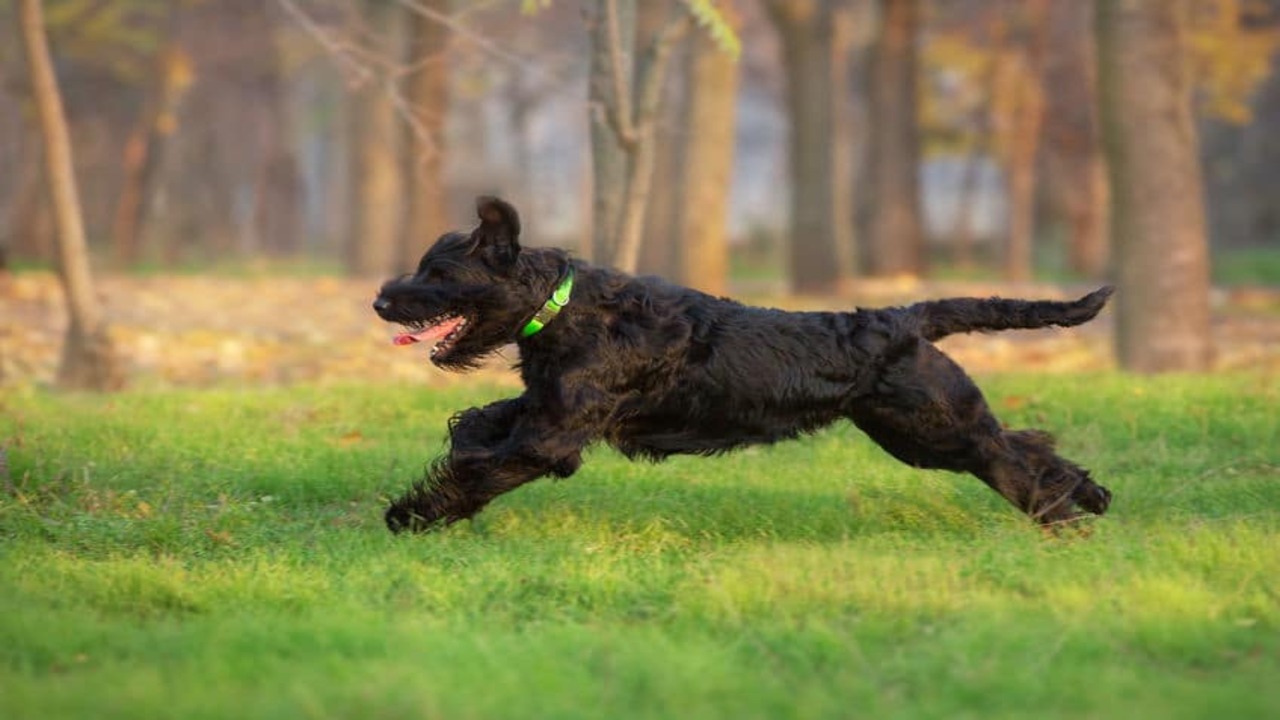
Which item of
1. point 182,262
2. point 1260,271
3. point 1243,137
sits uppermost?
point 1243,137

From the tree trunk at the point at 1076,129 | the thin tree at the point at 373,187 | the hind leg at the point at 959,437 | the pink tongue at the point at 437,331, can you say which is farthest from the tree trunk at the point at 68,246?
the tree trunk at the point at 1076,129

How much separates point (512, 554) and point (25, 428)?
3640 mm

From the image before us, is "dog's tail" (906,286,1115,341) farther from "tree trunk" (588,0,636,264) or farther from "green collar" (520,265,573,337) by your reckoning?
"tree trunk" (588,0,636,264)

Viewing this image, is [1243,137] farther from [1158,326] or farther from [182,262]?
[1158,326]

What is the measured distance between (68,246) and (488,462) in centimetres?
648

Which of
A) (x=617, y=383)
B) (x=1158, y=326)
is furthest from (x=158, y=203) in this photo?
(x=617, y=383)

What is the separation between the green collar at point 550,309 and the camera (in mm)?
6402

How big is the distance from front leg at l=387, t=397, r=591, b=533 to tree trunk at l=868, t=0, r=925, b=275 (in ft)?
70.5

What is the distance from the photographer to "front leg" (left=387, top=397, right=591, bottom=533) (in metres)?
6.39

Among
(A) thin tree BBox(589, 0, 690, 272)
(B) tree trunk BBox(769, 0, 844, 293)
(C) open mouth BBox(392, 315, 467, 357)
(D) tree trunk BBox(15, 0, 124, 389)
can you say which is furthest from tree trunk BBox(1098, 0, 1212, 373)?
(B) tree trunk BBox(769, 0, 844, 293)

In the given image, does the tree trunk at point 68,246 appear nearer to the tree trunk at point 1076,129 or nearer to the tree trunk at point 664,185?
the tree trunk at point 664,185

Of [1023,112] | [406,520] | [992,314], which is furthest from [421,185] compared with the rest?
[992,314]

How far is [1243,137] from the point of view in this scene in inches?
1762

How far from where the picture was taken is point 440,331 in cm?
647
